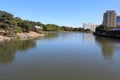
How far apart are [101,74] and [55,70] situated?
229 centimetres

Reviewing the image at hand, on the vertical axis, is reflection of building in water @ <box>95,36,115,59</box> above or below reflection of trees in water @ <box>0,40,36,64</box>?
below

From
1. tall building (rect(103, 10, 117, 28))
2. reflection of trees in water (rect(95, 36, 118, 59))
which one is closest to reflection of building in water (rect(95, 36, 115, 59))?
reflection of trees in water (rect(95, 36, 118, 59))

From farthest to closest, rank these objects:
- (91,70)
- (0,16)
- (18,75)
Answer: (0,16), (91,70), (18,75)

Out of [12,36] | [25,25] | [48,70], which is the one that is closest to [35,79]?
[48,70]

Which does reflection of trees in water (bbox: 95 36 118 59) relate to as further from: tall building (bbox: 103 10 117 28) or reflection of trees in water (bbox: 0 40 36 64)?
tall building (bbox: 103 10 117 28)

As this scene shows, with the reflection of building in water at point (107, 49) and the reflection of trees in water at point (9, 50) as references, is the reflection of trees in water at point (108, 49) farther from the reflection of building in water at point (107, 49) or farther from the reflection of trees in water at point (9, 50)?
the reflection of trees in water at point (9, 50)

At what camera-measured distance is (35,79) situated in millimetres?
8117

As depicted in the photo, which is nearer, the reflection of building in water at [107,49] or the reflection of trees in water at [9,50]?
the reflection of trees in water at [9,50]

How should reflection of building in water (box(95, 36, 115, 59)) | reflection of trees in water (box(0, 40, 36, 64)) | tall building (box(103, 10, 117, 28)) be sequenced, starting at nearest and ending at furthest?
reflection of trees in water (box(0, 40, 36, 64)) → reflection of building in water (box(95, 36, 115, 59)) → tall building (box(103, 10, 117, 28))

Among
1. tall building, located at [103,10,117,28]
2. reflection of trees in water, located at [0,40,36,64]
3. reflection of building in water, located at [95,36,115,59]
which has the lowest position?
reflection of building in water, located at [95,36,115,59]

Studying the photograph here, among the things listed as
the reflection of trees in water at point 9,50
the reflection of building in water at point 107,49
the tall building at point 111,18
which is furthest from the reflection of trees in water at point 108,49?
the tall building at point 111,18

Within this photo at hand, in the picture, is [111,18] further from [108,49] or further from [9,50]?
[9,50]

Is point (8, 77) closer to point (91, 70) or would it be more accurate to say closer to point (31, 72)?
point (31, 72)

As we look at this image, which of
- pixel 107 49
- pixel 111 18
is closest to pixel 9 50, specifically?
pixel 107 49
